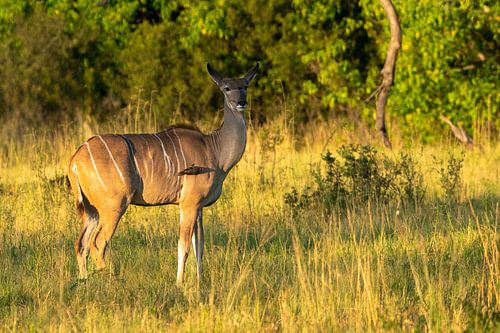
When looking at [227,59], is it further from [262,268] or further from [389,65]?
[262,268]

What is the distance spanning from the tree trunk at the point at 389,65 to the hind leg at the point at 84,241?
27.6 feet

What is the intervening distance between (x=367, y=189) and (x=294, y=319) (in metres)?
4.15

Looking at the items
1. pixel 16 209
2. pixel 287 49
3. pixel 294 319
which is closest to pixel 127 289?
pixel 294 319

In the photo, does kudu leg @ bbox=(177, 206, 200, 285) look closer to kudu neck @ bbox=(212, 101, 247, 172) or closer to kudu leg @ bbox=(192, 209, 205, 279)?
kudu leg @ bbox=(192, 209, 205, 279)

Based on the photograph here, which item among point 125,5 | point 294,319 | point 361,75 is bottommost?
point 294,319

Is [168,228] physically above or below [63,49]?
below

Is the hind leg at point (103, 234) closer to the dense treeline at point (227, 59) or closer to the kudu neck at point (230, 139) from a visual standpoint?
the kudu neck at point (230, 139)

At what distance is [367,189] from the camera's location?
9539 millimetres

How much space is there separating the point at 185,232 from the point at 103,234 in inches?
22.7

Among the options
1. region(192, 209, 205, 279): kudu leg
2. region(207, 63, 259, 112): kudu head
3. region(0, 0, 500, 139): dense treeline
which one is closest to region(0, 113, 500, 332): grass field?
region(192, 209, 205, 279): kudu leg

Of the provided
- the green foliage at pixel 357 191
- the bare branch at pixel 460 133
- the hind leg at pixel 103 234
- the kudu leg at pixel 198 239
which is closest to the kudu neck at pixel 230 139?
the kudu leg at pixel 198 239

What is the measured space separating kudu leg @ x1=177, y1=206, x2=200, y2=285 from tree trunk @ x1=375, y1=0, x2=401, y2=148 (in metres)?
8.22

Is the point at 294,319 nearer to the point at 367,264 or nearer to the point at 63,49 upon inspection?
the point at 367,264

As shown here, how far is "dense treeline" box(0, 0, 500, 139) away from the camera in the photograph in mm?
16625
